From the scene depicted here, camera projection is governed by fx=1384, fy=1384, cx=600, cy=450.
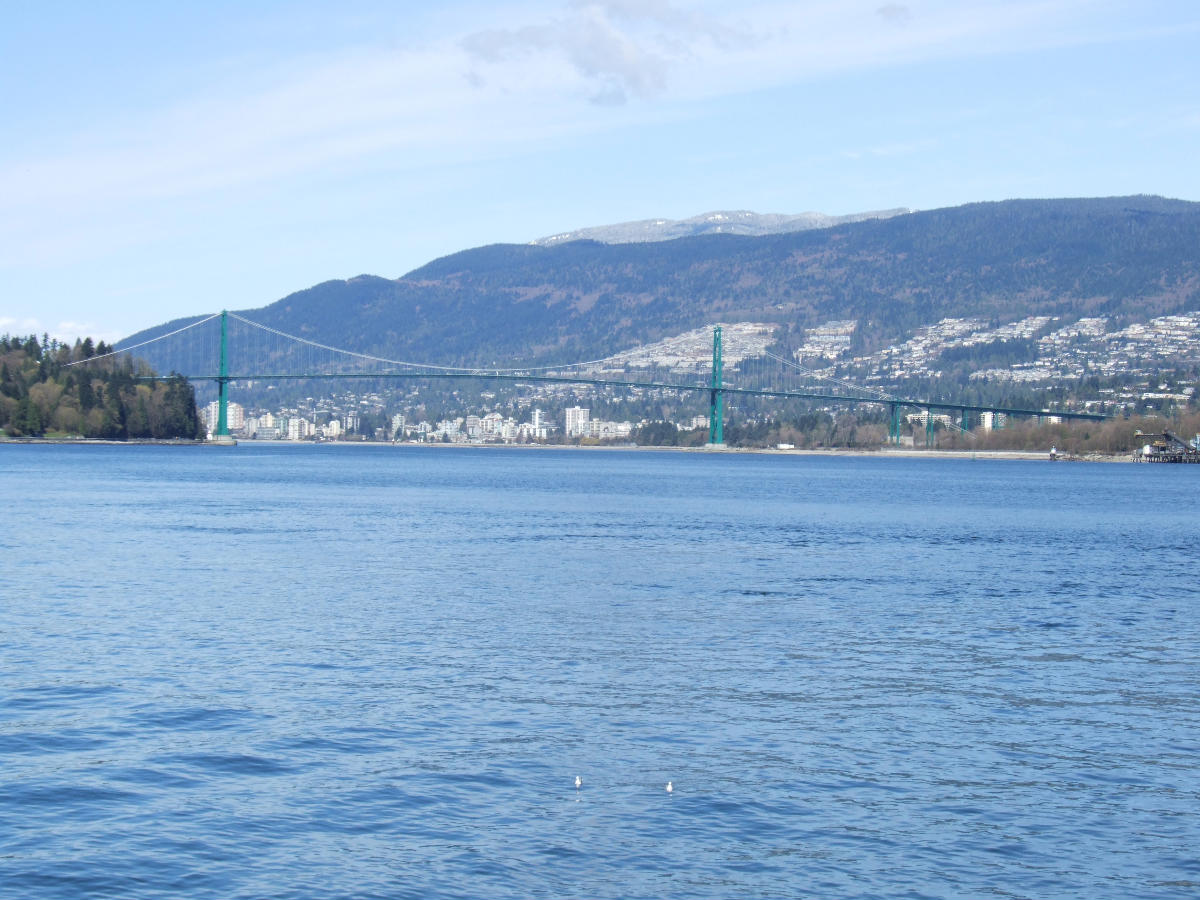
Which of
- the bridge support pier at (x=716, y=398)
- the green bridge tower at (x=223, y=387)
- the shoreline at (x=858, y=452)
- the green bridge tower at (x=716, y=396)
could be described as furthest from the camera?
the bridge support pier at (x=716, y=398)

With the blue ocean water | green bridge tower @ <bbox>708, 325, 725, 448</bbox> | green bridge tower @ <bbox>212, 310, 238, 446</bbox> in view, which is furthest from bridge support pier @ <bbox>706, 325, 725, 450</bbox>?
the blue ocean water

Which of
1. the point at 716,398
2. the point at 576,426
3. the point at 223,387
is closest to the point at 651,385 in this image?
the point at 716,398

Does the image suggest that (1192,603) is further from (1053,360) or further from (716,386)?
(1053,360)

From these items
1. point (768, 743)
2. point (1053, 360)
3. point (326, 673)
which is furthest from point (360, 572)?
point (1053, 360)

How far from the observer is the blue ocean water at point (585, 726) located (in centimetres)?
770

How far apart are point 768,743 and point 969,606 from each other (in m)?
9.36

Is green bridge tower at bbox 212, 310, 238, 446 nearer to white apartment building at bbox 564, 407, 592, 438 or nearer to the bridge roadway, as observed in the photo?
the bridge roadway

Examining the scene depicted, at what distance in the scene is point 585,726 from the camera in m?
10.6

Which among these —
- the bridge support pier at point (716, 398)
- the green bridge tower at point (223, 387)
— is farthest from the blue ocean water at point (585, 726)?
the bridge support pier at point (716, 398)

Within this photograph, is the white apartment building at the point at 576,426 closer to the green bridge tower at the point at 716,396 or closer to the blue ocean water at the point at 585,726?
the green bridge tower at the point at 716,396

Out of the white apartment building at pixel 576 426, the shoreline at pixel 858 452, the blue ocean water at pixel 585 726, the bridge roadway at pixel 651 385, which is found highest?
the bridge roadway at pixel 651 385

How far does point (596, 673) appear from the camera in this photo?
1288 cm

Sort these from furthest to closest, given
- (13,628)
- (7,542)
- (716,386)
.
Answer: (716,386) → (7,542) → (13,628)

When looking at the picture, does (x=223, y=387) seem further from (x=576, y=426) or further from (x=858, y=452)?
(x=576, y=426)
